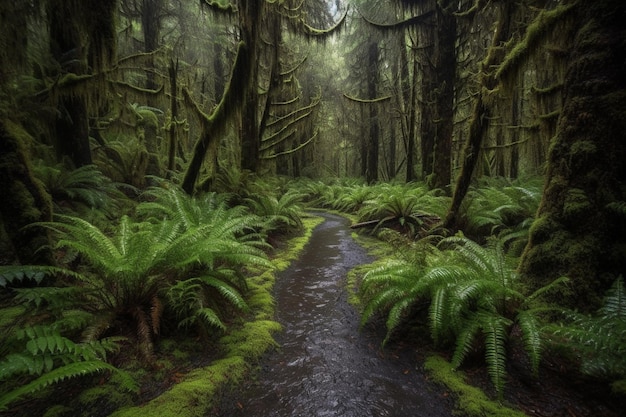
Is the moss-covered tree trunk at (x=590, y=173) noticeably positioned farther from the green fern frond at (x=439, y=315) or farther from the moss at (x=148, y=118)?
the moss at (x=148, y=118)

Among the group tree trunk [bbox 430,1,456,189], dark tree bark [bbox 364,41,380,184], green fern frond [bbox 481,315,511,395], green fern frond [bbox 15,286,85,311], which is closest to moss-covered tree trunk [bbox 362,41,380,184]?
dark tree bark [bbox 364,41,380,184]

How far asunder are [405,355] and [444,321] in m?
0.54

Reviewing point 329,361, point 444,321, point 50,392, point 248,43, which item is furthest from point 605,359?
point 248,43

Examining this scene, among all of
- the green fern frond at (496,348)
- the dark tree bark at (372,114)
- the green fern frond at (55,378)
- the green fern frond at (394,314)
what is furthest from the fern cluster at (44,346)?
the dark tree bark at (372,114)

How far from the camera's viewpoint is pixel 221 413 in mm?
2145

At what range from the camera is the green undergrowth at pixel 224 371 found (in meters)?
2.07

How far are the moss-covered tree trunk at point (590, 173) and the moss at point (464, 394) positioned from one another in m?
1.35

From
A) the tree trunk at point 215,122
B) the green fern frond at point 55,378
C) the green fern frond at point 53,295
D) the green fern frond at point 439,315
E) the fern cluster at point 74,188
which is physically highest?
the tree trunk at point 215,122

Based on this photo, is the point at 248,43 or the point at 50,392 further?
the point at 248,43

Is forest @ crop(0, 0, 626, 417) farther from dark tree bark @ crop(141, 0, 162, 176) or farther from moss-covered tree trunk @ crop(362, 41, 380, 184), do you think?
moss-covered tree trunk @ crop(362, 41, 380, 184)

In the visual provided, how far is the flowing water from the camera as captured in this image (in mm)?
2195

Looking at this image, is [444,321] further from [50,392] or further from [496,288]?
[50,392]

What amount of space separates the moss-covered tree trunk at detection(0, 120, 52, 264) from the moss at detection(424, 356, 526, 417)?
163 inches

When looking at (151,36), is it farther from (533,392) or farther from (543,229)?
(533,392)
